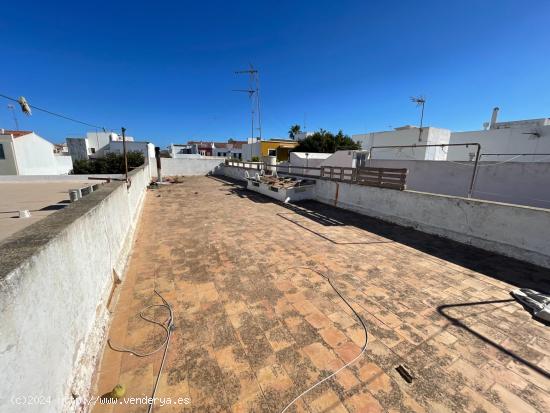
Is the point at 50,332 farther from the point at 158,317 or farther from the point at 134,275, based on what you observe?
the point at 134,275

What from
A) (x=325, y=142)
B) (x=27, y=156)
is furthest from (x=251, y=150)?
(x=27, y=156)

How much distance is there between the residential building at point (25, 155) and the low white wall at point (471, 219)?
25.9 meters

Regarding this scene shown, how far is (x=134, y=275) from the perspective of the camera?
407cm

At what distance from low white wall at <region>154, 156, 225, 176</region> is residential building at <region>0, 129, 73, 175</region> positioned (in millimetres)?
9710

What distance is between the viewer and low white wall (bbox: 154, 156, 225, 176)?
72.8 ft

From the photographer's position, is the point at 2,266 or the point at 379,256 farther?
the point at 379,256

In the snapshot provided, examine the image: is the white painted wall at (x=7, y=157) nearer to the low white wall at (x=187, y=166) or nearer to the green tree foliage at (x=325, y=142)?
the low white wall at (x=187, y=166)

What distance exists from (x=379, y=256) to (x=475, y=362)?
263cm

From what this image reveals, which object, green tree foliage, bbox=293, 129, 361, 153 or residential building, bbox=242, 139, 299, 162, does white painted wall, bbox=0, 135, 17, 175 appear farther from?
green tree foliage, bbox=293, 129, 361, 153

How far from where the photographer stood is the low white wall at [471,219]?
4699mm

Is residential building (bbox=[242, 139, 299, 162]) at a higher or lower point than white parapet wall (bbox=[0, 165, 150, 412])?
higher

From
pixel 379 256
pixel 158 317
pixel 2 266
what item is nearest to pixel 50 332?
pixel 2 266

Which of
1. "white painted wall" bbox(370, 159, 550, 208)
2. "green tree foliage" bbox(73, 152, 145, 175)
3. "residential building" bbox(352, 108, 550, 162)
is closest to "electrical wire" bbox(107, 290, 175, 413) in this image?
"white painted wall" bbox(370, 159, 550, 208)

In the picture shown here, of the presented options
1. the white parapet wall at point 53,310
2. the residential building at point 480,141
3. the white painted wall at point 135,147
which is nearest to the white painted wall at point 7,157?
the white painted wall at point 135,147
